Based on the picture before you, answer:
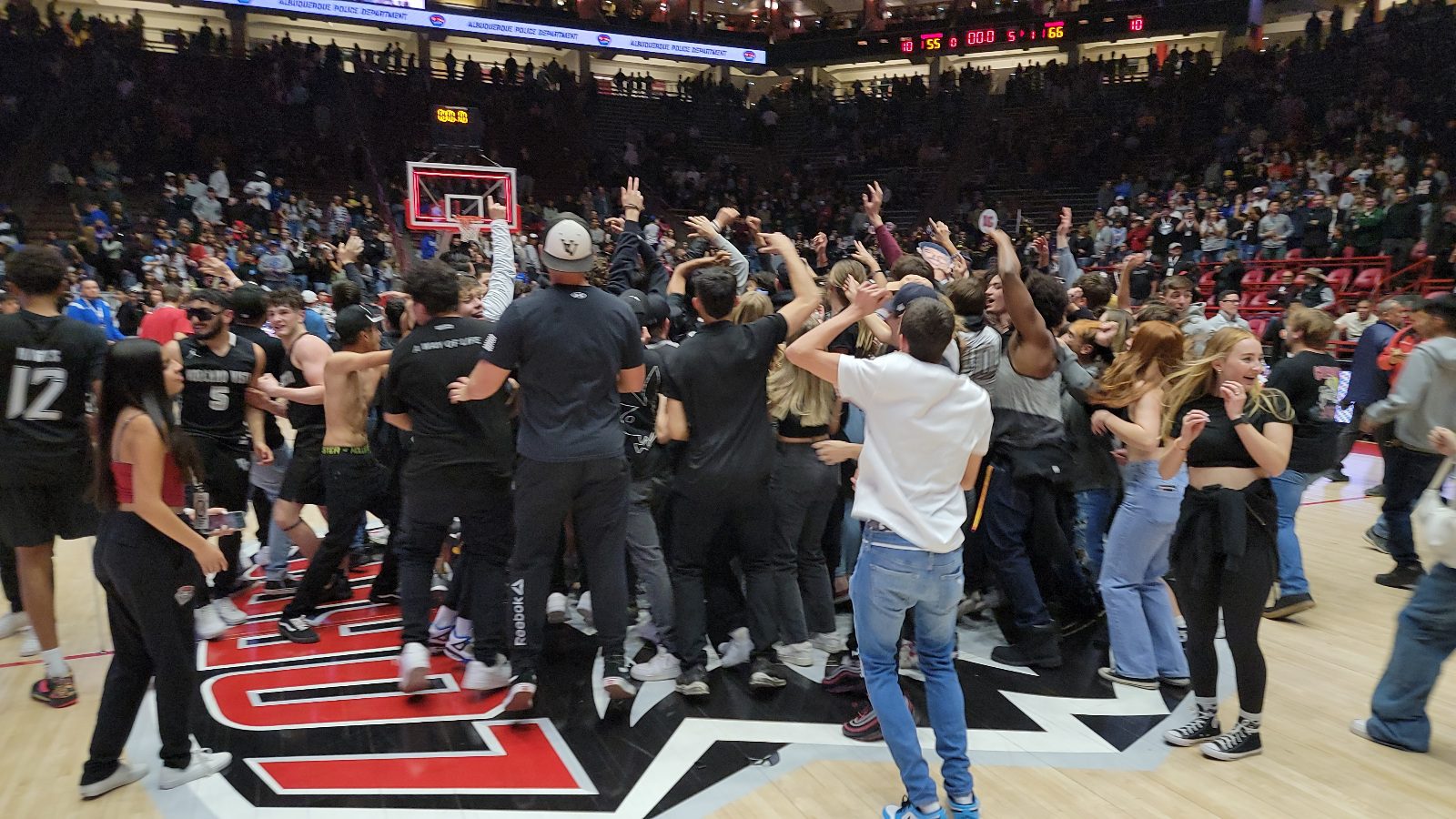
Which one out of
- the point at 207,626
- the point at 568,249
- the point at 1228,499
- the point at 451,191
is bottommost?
the point at 207,626

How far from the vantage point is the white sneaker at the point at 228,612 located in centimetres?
490

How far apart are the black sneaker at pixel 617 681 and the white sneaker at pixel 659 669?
311 millimetres

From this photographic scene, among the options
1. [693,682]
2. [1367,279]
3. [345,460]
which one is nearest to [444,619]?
[345,460]

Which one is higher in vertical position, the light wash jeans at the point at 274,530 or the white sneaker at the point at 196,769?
the light wash jeans at the point at 274,530

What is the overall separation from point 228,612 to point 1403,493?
7.00 m

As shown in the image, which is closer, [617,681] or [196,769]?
[196,769]

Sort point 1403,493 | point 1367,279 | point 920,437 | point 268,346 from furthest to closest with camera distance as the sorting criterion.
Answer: point 1367,279
point 1403,493
point 268,346
point 920,437

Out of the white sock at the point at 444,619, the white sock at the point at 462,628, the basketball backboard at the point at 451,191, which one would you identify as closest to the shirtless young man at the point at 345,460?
the white sock at the point at 444,619

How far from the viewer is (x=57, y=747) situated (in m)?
3.60

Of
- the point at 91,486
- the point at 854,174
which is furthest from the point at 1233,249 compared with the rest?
the point at 91,486

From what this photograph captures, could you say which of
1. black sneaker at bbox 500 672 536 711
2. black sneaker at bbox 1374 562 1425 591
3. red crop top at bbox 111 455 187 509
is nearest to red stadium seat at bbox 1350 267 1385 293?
black sneaker at bbox 1374 562 1425 591

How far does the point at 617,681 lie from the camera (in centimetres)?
369

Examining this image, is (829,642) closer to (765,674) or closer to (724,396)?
(765,674)

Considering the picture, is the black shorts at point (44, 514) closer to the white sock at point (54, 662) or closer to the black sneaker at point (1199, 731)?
the white sock at point (54, 662)
